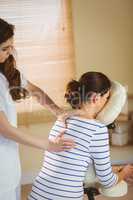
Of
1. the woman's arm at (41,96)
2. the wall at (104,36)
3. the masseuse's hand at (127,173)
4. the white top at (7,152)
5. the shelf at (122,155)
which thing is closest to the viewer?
the white top at (7,152)

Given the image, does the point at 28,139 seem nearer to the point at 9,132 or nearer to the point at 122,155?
the point at 9,132

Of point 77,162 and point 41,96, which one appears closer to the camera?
point 77,162

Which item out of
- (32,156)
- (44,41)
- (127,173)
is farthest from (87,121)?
(32,156)

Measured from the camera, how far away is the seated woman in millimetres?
1405

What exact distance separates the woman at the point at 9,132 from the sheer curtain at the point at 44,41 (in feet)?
4.64

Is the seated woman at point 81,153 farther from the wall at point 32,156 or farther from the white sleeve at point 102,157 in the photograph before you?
the wall at point 32,156

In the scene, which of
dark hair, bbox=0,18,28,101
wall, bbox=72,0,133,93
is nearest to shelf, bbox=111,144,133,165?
wall, bbox=72,0,133,93

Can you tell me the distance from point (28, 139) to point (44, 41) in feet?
5.83

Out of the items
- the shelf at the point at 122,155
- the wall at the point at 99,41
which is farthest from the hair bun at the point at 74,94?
the shelf at the point at 122,155

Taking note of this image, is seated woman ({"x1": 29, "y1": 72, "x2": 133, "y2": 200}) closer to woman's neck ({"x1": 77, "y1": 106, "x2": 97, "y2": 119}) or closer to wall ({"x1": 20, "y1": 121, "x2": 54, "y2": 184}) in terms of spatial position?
woman's neck ({"x1": 77, "y1": 106, "x2": 97, "y2": 119})

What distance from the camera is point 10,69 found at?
1.54 m

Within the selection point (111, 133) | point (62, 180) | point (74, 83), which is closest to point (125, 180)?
point (62, 180)

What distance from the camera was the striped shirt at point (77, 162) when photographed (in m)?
1.40

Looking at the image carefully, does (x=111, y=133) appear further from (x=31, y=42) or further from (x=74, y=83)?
(x=74, y=83)
